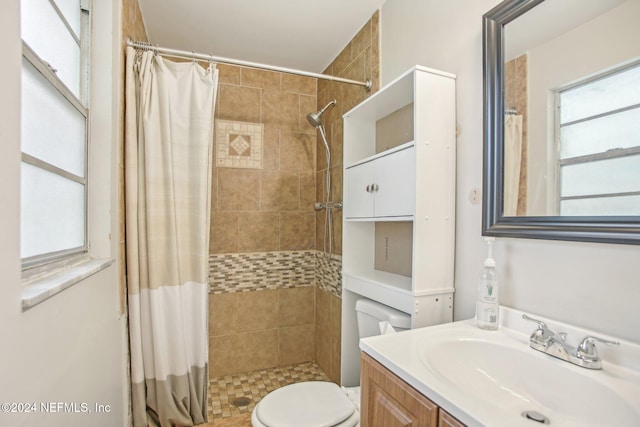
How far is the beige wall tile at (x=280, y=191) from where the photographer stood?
2.56 metres

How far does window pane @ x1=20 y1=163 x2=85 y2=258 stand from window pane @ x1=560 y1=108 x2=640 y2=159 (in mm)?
1433

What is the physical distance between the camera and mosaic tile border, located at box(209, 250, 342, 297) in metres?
2.43

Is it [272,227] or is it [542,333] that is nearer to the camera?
[542,333]

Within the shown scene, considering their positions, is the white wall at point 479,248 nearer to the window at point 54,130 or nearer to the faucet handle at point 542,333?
the faucet handle at point 542,333

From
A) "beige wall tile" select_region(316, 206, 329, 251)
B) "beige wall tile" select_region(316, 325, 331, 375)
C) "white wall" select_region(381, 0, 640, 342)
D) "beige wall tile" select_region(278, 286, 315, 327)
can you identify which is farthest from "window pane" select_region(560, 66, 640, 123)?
"beige wall tile" select_region(278, 286, 315, 327)

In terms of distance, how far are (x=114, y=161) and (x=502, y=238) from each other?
155cm

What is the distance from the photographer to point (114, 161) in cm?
138

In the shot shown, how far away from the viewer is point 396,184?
4.45 ft

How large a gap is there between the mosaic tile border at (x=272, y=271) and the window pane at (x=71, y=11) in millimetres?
1592

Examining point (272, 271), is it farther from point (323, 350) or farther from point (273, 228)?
point (323, 350)

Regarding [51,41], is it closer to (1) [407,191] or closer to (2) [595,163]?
(1) [407,191]

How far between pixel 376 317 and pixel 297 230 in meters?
1.28

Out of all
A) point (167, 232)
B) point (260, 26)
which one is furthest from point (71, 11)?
point (260, 26)

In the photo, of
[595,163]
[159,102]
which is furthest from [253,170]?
[595,163]
